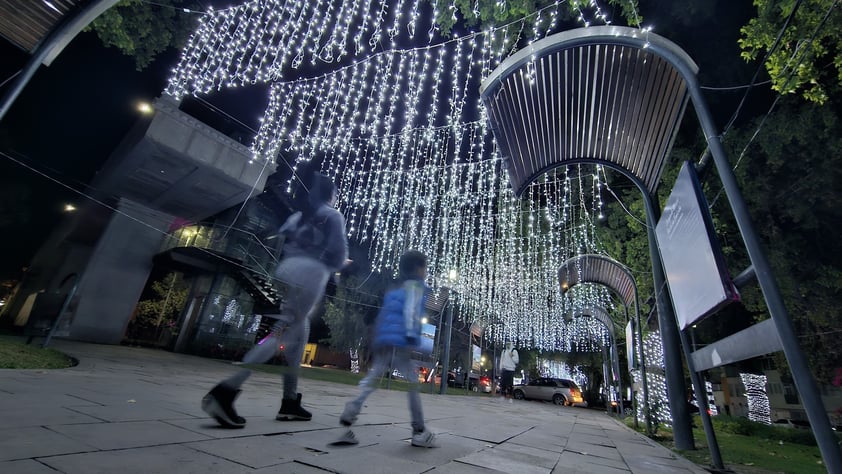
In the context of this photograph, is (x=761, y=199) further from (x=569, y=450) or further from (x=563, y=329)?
(x=563, y=329)

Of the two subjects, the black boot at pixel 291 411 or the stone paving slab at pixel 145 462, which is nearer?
the stone paving slab at pixel 145 462

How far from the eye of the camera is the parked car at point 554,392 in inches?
770

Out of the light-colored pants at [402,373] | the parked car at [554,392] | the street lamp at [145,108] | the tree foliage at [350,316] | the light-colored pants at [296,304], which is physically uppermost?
the street lamp at [145,108]

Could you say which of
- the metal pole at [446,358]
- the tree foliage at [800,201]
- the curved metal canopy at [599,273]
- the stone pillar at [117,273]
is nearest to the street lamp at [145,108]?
the stone pillar at [117,273]

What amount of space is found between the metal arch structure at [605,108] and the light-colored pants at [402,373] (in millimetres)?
2850

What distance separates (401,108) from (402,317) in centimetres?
662

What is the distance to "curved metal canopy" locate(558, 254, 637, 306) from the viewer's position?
841 centimetres

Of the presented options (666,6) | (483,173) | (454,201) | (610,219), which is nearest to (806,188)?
(610,219)

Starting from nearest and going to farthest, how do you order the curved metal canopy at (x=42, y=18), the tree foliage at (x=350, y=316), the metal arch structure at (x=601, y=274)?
1. the curved metal canopy at (x=42, y=18)
2. the metal arch structure at (x=601, y=274)
3. the tree foliage at (x=350, y=316)

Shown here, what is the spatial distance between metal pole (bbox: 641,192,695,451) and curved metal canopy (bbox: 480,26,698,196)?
87 centimetres

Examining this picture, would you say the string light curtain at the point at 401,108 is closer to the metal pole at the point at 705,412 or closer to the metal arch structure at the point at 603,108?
the metal arch structure at the point at 603,108

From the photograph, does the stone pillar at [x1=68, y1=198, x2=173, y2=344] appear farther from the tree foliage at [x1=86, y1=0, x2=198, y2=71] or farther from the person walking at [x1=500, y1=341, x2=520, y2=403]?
the person walking at [x1=500, y1=341, x2=520, y2=403]

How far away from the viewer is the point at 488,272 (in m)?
16.8

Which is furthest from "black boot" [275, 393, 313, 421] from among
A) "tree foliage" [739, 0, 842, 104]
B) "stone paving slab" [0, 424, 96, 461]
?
"tree foliage" [739, 0, 842, 104]
